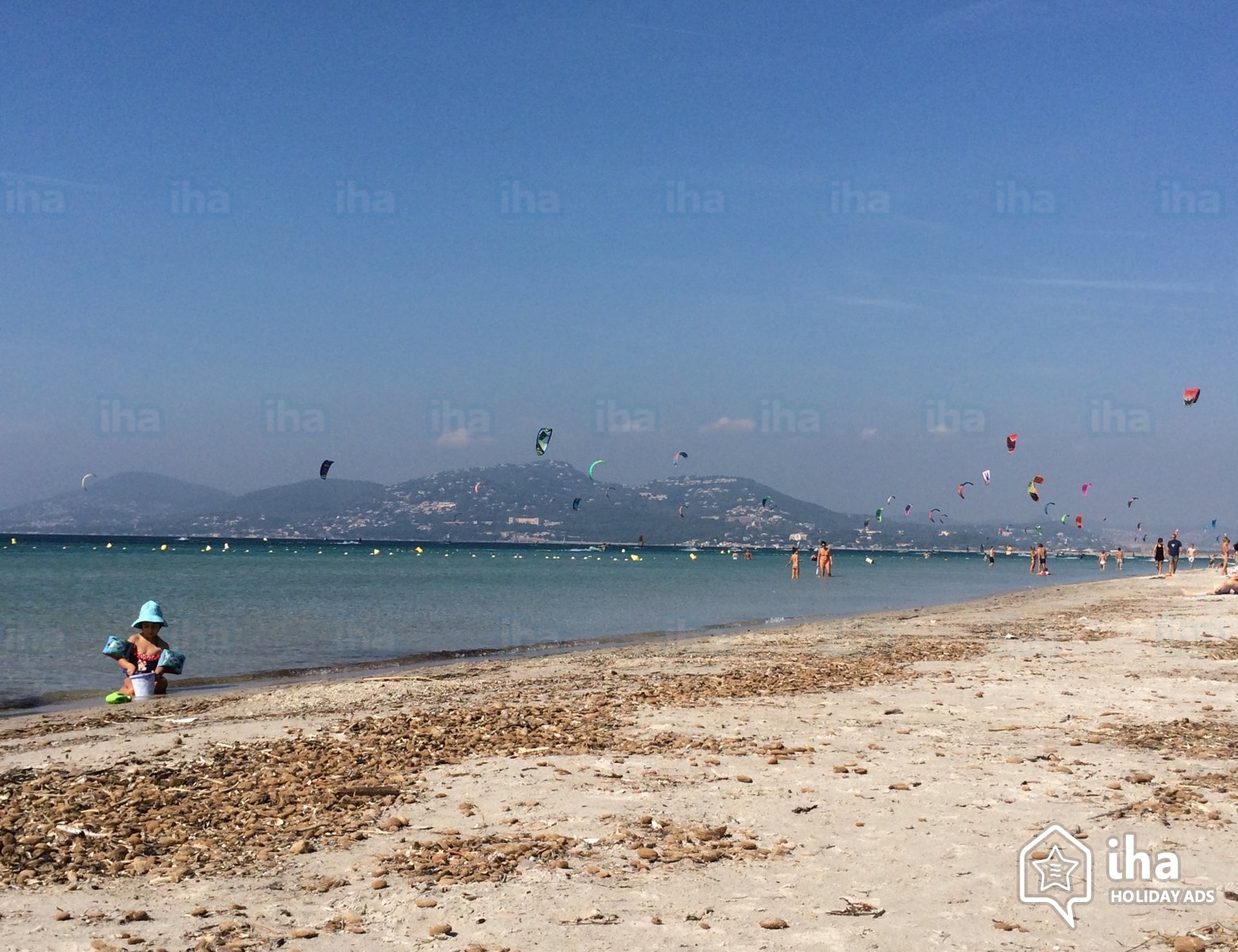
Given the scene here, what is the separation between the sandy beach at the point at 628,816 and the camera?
5129 millimetres

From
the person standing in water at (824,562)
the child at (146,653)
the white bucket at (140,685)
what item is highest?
the child at (146,653)

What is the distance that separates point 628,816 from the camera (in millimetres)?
6953

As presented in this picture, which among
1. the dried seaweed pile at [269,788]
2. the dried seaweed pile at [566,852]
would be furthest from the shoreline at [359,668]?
the dried seaweed pile at [566,852]

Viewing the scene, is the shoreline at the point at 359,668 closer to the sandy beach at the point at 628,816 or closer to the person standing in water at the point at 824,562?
the sandy beach at the point at 628,816

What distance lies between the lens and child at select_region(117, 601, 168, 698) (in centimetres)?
1515

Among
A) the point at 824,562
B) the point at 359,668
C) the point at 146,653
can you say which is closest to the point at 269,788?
the point at 146,653

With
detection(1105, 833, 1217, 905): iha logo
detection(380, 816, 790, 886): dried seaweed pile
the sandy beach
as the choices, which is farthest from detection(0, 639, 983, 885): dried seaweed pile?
detection(1105, 833, 1217, 905): iha logo

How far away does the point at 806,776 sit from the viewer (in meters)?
7.98

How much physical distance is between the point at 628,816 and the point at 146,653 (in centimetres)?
1138

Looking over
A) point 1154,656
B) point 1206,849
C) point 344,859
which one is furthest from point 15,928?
point 1154,656

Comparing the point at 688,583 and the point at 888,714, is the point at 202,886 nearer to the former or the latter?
the point at 888,714

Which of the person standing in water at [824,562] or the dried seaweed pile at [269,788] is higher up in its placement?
the dried seaweed pile at [269,788]

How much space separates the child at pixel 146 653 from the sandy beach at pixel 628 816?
6.85 ft

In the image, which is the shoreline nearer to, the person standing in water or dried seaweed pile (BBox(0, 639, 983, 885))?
dried seaweed pile (BBox(0, 639, 983, 885))
